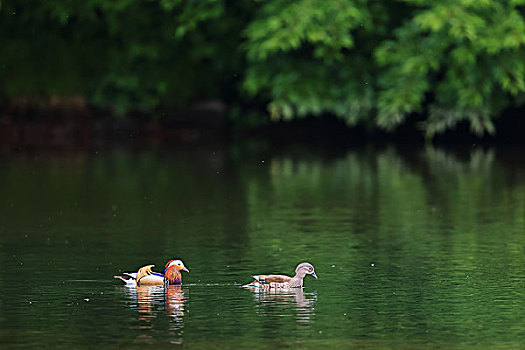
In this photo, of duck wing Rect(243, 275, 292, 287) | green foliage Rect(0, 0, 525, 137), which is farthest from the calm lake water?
green foliage Rect(0, 0, 525, 137)

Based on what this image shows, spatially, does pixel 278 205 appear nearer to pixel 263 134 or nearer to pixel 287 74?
pixel 287 74

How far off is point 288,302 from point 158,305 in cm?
96

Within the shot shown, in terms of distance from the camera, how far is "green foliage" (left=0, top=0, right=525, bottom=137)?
27.5 metres

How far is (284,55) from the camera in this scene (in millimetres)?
30719

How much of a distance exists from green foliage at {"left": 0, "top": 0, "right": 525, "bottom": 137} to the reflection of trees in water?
16.0 m

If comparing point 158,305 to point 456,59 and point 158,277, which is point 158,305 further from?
point 456,59

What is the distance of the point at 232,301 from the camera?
34.7 feet

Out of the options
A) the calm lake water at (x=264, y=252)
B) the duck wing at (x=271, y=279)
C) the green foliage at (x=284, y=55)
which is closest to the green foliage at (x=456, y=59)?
the green foliage at (x=284, y=55)

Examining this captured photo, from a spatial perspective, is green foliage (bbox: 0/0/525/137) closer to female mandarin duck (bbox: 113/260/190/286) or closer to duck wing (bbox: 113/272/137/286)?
duck wing (bbox: 113/272/137/286)

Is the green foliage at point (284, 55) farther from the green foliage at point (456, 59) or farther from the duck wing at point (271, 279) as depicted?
the duck wing at point (271, 279)

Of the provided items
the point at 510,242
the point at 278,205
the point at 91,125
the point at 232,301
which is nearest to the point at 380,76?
the point at 91,125

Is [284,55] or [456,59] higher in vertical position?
[284,55]

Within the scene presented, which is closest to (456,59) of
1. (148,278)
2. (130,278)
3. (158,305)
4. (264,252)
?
(264,252)

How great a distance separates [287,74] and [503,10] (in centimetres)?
505
